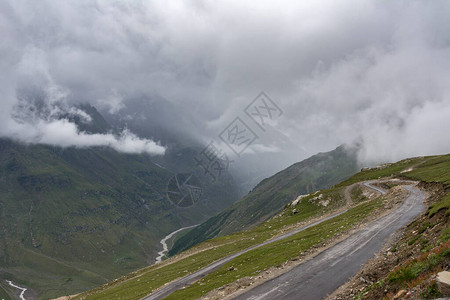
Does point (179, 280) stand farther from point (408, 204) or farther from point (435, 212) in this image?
point (408, 204)

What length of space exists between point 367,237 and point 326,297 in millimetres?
19611

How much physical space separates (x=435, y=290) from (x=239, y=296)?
19325mm

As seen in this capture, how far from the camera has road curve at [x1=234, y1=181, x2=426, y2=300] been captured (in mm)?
25922

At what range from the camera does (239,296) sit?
28516 mm

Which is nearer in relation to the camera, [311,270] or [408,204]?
[311,270]

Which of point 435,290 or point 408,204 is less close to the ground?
point 435,290

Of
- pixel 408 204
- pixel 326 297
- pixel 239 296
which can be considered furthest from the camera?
pixel 408 204

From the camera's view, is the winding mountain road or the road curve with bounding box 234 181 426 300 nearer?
the road curve with bounding box 234 181 426 300

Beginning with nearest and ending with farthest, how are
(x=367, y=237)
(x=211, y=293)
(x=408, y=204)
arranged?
(x=211, y=293) → (x=367, y=237) → (x=408, y=204)

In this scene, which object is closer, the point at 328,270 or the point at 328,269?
the point at 328,270

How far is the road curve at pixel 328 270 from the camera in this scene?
25922 millimetres

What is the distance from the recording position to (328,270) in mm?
29781

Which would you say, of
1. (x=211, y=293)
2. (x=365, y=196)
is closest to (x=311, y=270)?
(x=211, y=293)

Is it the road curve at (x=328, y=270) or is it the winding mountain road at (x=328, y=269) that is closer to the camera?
the road curve at (x=328, y=270)
